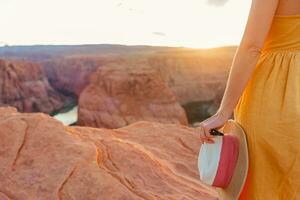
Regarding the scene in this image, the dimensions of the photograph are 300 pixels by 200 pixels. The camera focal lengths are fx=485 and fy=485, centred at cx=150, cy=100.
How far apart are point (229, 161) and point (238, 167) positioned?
38 millimetres

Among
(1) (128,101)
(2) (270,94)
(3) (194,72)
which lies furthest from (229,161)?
(3) (194,72)

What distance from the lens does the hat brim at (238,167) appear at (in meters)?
1.70

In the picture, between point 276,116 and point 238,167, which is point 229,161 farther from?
point 276,116

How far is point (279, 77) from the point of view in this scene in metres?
1.63

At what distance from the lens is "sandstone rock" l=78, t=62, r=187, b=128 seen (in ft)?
A: 84.8

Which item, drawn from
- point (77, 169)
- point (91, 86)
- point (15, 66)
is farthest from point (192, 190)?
point (15, 66)

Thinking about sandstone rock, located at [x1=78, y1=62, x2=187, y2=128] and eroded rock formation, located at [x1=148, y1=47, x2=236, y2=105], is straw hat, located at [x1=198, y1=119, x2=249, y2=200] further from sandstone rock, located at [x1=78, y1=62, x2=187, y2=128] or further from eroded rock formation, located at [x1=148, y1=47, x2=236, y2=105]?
eroded rock formation, located at [x1=148, y1=47, x2=236, y2=105]

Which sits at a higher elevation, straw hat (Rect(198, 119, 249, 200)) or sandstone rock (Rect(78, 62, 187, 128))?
straw hat (Rect(198, 119, 249, 200))

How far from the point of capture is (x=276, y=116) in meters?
1.63

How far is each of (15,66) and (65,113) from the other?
7.51 metres

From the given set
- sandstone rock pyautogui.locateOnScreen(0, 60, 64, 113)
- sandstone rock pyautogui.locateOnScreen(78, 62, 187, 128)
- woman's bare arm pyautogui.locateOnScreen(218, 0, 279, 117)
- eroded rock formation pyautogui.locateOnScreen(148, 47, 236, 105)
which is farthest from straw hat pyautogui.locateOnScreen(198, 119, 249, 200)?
eroded rock formation pyautogui.locateOnScreen(148, 47, 236, 105)

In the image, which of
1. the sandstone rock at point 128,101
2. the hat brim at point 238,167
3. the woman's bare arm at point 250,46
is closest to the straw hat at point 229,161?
the hat brim at point 238,167

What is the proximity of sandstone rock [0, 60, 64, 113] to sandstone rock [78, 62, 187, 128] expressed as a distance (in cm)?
1105

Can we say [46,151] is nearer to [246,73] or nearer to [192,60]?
[246,73]
